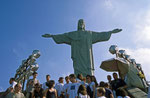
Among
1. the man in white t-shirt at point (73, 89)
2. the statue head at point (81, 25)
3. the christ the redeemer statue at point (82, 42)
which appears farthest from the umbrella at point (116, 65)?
the statue head at point (81, 25)

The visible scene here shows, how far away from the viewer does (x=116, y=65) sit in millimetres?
8680

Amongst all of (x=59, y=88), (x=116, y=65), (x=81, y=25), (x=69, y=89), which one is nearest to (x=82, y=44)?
(x=81, y=25)

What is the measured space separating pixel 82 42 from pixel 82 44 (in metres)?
0.15

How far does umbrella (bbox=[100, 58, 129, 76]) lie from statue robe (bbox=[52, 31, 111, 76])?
151 inches

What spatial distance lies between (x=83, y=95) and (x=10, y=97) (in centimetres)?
267

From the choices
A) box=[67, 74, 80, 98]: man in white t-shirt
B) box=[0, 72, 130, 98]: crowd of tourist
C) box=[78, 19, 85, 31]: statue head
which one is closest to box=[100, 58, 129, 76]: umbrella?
box=[0, 72, 130, 98]: crowd of tourist

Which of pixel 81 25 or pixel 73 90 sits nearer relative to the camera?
pixel 73 90

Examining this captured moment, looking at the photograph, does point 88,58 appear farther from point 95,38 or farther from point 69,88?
point 69,88

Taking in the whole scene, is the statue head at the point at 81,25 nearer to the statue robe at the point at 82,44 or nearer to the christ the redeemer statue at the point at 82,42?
the christ the redeemer statue at the point at 82,42

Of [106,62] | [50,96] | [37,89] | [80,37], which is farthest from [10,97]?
[80,37]

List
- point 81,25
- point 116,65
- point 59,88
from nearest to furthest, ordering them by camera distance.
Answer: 1. point 59,88
2. point 116,65
3. point 81,25

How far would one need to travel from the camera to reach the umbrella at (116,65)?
28.0ft

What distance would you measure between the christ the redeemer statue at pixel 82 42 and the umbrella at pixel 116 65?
12.6 feet

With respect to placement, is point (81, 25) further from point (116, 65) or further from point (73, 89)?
point (73, 89)
